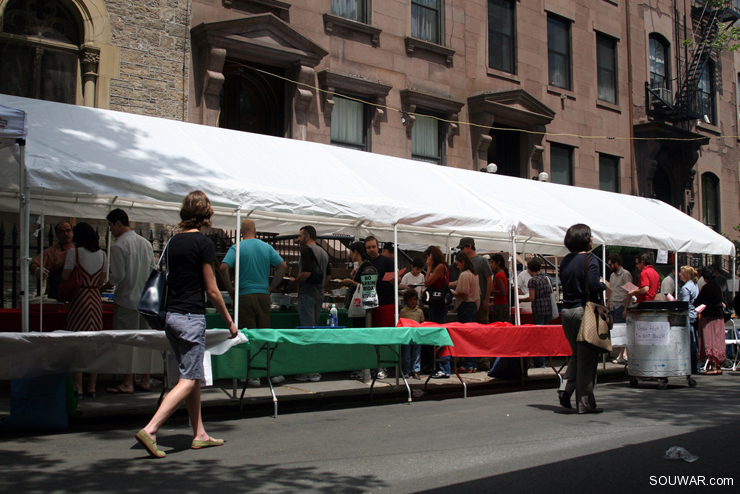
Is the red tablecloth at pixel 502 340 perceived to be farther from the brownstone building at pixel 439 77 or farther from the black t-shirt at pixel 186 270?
the brownstone building at pixel 439 77

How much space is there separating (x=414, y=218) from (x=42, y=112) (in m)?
4.87

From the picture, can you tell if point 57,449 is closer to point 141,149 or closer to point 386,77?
point 141,149

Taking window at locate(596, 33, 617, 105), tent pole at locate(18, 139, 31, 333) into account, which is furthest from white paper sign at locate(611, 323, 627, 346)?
window at locate(596, 33, 617, 105)

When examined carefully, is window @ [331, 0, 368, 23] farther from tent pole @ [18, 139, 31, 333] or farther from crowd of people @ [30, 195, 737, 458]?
tent pole @ [18, 139, 31, 333]

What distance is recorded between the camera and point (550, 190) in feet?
44.9

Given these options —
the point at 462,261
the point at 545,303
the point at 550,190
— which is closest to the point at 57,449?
the point at 462,261

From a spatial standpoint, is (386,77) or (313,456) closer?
(313,456)

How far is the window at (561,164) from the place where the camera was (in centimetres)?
2098

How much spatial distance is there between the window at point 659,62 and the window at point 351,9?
12.3 meters

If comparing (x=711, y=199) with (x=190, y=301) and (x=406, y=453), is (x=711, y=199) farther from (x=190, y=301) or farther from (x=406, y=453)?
(x=190, y=301)

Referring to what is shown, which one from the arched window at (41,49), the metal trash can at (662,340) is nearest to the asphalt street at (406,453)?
the metal trash can at (662,340)

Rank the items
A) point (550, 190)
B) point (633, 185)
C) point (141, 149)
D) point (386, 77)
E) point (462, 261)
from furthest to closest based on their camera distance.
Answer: point (633, 185)
point (386, 77)
point (550, 190)
point (462, 261)
point (141, 149)

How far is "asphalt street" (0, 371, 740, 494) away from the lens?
4.53 meters

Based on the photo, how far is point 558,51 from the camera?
21391 mm
